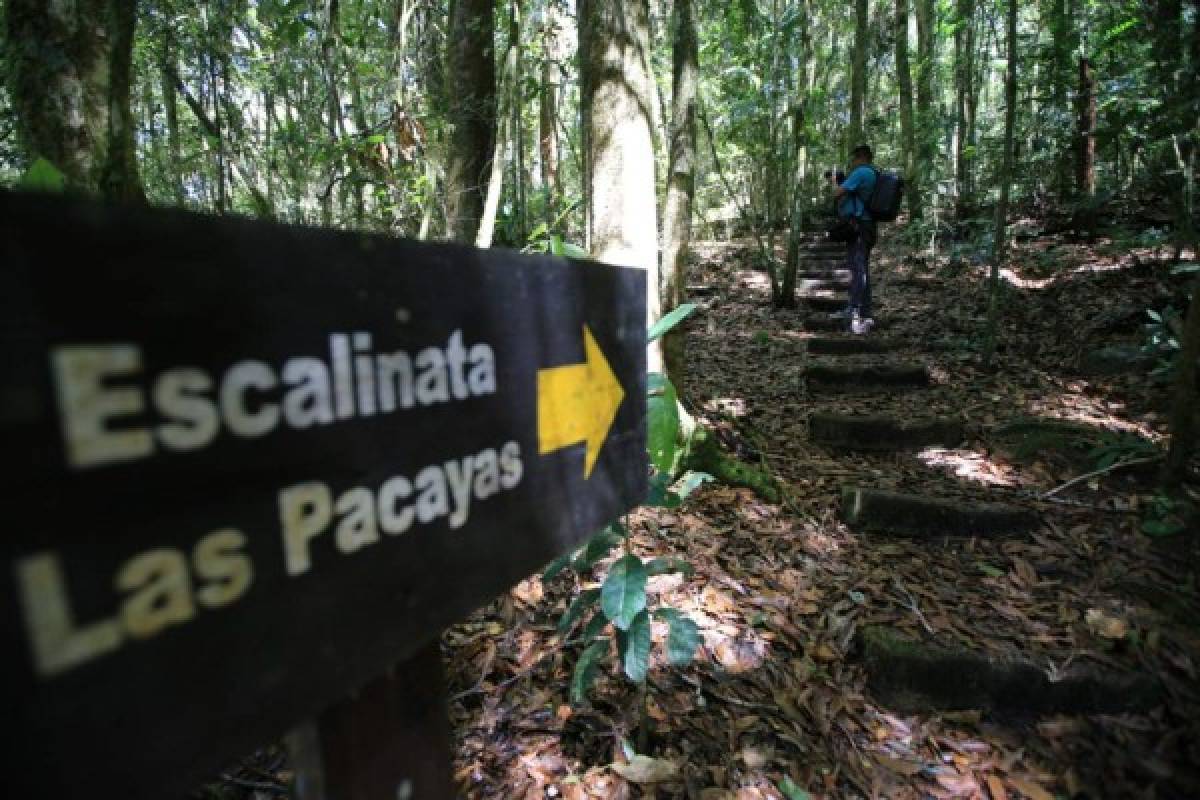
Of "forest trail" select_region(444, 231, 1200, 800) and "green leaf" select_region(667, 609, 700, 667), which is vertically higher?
"green leaf" select_region(667, 609, 700, 667)

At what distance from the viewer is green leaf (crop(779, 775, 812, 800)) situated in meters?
1.97

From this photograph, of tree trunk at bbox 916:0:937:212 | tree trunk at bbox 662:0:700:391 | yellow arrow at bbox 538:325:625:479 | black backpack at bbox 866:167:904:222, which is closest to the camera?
yellow arrow at bbox 538:325:625:479

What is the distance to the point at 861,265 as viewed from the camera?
6793 millimetres

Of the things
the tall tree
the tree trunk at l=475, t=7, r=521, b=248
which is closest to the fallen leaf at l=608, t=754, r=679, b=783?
the tree trunk at l=475, t=7, r=521, b=248

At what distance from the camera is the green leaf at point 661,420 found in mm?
1760

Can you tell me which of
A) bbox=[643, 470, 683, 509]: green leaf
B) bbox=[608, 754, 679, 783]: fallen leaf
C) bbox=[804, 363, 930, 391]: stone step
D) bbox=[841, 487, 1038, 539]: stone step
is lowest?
bbox=[608, 754, 679, 783]: fallen leaf

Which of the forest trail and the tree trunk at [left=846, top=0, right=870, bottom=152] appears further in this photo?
the tree trunk at [left=846, top=0, right=870, bottom=152]

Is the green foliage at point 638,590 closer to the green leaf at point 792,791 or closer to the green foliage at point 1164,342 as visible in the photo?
the green leaf at point 792,791

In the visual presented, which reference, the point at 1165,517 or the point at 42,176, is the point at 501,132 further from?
the point at 1165,517

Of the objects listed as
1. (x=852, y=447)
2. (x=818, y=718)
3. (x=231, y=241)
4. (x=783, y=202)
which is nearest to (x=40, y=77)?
(x=231, y=241)

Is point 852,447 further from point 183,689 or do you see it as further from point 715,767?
point 183,689

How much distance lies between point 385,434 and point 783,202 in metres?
13.6

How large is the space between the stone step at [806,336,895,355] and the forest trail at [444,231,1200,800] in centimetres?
198

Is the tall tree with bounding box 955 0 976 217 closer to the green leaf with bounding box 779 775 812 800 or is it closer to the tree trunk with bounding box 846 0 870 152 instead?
the tree trunk with bounding box 846 0 870 152
